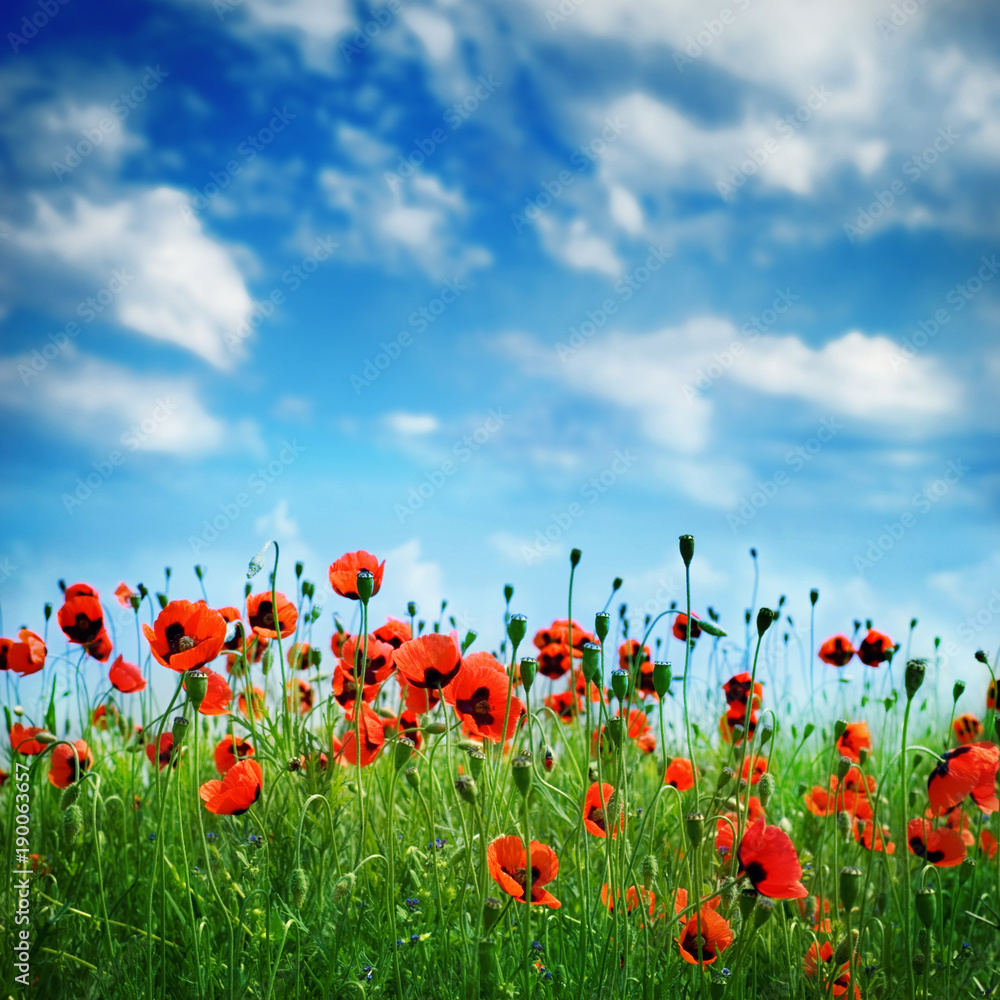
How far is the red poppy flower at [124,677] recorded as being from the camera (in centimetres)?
390

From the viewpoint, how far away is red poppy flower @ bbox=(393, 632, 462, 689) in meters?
2.28

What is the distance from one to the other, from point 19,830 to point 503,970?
70.9 inches

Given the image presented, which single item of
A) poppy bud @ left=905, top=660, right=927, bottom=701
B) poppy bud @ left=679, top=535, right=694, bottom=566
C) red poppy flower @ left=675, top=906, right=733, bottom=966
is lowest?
red poppy flower @ left=675, top=906, right=733, bottom=966

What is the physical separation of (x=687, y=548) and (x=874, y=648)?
104 inches

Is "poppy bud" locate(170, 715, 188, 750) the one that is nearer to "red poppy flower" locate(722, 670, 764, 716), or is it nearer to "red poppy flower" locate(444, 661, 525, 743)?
"red poppy flower" locate(444, 661, 525, 743)

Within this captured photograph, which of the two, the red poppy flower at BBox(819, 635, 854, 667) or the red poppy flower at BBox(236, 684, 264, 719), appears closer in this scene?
the red poppy flower at BBox(236, 684, 264, 719)

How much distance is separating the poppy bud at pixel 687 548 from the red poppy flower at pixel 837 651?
9.76ft

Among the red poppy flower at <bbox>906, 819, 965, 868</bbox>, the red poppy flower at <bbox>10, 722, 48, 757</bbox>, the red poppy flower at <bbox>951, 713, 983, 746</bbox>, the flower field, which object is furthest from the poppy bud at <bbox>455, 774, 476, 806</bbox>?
the red poppy flower at <bbox>951, 713, 983, 746</bbox>

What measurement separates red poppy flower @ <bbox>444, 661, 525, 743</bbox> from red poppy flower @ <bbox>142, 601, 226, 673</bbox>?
0.64 metres

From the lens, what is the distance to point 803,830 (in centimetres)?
435

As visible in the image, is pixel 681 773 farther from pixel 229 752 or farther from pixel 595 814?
pixel 229 752

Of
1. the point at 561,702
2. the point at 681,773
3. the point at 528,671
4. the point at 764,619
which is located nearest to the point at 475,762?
the point at 528,671

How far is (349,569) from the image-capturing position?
9.50ft

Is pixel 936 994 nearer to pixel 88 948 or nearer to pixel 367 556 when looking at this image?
pixel 367 556
